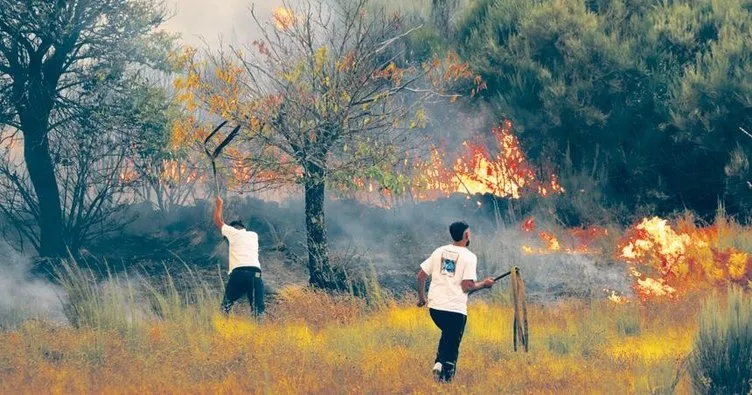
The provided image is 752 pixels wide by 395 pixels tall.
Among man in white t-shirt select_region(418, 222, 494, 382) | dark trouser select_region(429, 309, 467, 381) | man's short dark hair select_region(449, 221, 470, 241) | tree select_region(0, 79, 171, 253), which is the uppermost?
tree select_region(0, 79, 171, 253)

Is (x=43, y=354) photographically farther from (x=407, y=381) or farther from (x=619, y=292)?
(x=619, y=292)

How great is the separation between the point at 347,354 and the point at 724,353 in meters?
4.28

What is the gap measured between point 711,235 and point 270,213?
13.7 meters

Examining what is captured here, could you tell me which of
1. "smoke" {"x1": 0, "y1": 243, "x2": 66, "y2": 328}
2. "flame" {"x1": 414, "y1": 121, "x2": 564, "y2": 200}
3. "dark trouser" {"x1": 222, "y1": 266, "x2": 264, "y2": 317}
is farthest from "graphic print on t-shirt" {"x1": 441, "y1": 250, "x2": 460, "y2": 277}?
"flame" {"x1": 414, "y1": 121, "x2": 564, "y2": 200}

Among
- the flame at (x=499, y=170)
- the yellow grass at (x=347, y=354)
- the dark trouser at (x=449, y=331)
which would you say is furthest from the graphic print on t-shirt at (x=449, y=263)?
the flame at (x=499, y=170)

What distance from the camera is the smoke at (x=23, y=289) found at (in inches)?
742

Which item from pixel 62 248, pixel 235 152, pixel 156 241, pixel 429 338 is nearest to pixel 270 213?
pixel 156 241

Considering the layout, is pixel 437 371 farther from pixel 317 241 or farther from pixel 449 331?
pixel 317 241

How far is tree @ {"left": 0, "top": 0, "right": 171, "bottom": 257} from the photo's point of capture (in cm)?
2158

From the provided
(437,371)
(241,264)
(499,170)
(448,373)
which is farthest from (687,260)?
(499,170)

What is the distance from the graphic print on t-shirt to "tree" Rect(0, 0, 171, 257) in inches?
580

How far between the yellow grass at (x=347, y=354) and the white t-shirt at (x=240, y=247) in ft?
Result: 2.63

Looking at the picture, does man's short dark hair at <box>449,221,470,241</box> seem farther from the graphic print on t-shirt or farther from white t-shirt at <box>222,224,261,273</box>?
white t-shirt at <box>222,224,261,273</box>

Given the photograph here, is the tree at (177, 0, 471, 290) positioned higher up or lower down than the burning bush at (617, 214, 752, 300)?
higher up
